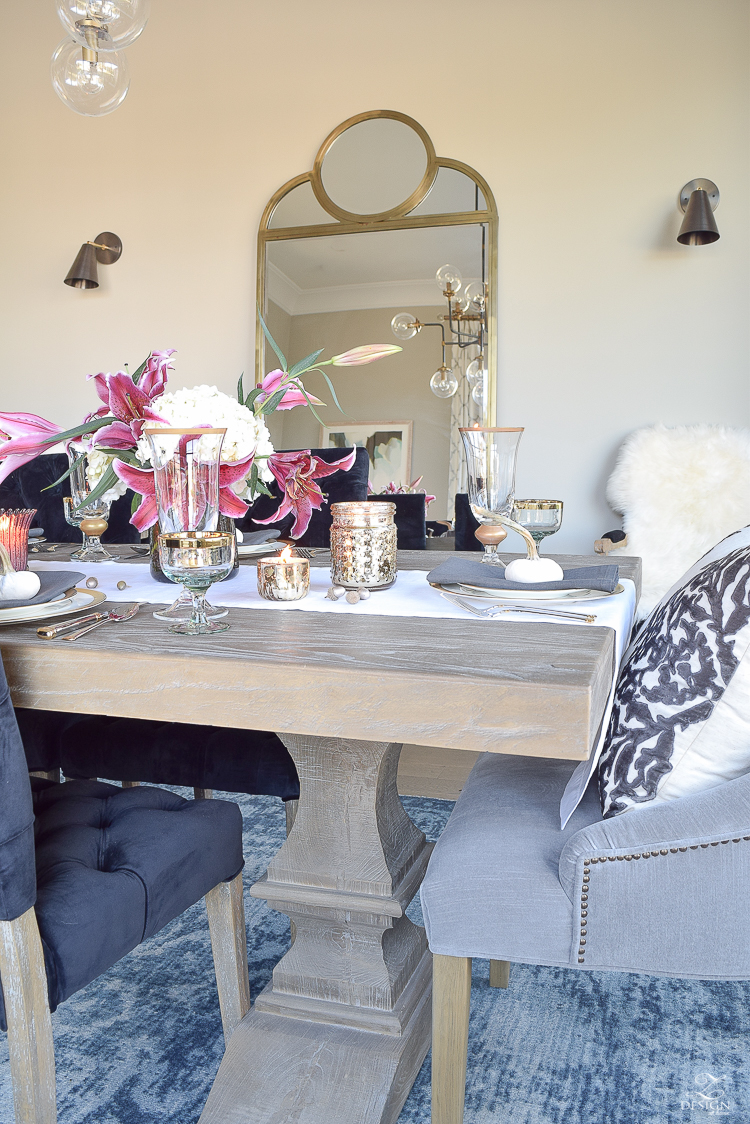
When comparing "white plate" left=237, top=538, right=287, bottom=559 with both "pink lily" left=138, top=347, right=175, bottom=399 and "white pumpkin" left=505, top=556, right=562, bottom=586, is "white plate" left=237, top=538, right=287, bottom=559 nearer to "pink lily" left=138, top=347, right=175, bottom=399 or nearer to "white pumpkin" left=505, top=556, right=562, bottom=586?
"pink lily" left=138, top=347, right=175, bottom=399

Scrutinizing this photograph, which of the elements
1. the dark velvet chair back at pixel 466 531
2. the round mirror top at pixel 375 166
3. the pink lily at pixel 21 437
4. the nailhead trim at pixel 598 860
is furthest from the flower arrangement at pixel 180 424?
the round mirror top at pixel 375 166

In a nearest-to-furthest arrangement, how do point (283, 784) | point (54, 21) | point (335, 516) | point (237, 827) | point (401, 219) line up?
point (237, 827)
point (335, 516)
point (283, 784)
point (401, 219)
point (54, 21)

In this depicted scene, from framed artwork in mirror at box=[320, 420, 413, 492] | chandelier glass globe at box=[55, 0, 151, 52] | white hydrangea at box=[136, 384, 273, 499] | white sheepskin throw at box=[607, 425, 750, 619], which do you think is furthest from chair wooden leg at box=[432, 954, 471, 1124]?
framed artwork in mirror at box=[320, 420, 413, 492]

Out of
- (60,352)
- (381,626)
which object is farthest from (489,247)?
(381,626)

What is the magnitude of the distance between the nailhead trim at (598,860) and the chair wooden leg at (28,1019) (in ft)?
1.89

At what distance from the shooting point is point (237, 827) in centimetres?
118

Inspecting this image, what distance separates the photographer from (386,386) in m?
3.59

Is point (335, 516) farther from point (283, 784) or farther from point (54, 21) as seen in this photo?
point (54, 21)

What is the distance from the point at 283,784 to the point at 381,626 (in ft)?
1.77

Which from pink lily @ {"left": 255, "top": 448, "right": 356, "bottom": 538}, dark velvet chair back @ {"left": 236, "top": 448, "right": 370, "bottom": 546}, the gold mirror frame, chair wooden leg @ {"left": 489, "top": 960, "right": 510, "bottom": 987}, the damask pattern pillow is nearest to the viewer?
the damask pattern pillow

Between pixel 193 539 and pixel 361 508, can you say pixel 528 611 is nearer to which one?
pixel 361 508

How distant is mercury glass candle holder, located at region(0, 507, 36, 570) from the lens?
1.26 m

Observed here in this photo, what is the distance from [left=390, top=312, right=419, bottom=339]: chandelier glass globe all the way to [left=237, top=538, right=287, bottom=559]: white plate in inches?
80.1

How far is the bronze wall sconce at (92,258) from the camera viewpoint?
152 inches
